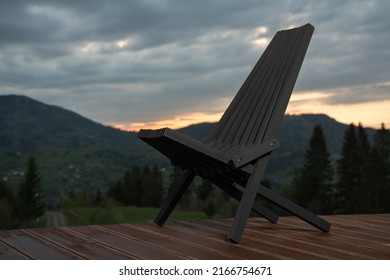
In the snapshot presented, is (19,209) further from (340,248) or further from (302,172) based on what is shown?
(340,248)

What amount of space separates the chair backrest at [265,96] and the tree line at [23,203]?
140 feet

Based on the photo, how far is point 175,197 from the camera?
339 cm

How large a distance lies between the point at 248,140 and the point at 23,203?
149ft

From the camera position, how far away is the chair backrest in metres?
3.05

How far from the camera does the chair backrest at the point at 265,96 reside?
3.05m

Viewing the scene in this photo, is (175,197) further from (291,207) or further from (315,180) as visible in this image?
(315,180)

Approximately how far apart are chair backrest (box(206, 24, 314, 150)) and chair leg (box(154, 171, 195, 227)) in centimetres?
33

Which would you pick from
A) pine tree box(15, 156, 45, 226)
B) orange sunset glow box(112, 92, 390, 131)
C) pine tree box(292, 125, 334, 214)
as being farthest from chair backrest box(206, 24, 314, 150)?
pine tree box(15, 156, 45, 226)

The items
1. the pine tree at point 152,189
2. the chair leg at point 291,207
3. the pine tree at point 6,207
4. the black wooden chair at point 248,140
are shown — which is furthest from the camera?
the pine tree at point 152,189

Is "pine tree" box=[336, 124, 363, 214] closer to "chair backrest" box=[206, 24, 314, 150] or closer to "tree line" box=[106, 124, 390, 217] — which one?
"tree line" box=[106, 124, 390, 217]

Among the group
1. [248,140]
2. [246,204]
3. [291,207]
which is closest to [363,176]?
[291,207]

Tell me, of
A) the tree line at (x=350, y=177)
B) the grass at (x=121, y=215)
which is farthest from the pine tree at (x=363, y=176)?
the grass at (x=121, y=215)

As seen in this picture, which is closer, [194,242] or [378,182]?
[194,242]

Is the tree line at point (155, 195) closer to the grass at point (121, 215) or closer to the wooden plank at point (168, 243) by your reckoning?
the grass at point (121, 215)
